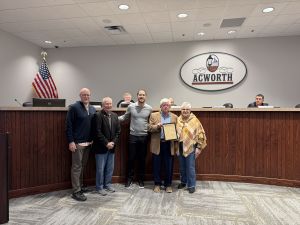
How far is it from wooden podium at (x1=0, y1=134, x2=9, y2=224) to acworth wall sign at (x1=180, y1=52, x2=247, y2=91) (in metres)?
5.63

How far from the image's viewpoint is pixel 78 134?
3.46 m

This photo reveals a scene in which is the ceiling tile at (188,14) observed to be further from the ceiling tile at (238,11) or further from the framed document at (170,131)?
the framed document at (170,131)

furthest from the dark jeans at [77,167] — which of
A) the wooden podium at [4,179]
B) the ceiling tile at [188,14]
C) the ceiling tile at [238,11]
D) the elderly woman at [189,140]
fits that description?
the ceiling tile at [238,11]

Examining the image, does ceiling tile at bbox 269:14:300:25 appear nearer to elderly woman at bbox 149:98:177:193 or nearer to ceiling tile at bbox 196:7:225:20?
ceiling tile at bbox 196:7:225:20

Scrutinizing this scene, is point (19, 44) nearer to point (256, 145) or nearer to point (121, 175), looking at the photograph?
point (121, 175)

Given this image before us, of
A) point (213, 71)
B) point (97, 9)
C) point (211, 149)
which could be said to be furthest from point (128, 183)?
point (213, 71)

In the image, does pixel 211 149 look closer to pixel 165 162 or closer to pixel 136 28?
pixel 165 162

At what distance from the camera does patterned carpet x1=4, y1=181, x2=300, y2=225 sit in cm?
280

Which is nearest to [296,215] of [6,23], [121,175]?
[121,175]

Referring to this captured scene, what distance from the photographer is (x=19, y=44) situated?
275 inches

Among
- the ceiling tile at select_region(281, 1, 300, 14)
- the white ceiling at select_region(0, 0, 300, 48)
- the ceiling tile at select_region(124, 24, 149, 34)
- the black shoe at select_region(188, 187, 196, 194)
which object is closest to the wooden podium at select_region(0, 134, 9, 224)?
the black shoe at select_region(188, 187, 196, 194)

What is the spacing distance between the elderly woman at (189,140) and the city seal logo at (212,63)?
3.96m

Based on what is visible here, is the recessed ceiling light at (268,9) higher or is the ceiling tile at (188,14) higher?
the recessed ceiling light at (268,9)

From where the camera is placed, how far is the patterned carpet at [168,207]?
2.80 metres
